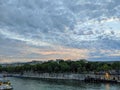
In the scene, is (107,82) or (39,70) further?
(39,70)

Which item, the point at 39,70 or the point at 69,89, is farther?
the point at 39,70

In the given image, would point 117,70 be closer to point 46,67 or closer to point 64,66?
point 64,66

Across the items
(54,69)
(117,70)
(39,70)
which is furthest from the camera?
(39,70)

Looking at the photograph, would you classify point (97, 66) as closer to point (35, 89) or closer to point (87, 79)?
A: point (87, 79)

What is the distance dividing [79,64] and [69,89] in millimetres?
75069

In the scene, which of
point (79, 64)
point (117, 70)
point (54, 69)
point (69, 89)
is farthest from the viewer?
point (54, 69)

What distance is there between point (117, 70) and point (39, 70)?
6215 centimetres

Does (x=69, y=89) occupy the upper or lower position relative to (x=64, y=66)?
lower

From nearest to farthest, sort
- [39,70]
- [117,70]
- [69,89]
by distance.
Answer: [69,89]
[117,70]
[39,70]

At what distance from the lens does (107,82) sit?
4395 inches

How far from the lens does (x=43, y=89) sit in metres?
92.4

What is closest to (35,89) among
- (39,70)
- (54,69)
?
(54,69)

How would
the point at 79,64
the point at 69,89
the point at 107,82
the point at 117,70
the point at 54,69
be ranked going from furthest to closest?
the point at 54,69 < the point at 79,64 < the point at 117,70 < the point at 107,82 < the point at 69,89

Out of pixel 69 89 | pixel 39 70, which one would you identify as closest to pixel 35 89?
pixel 69 89
